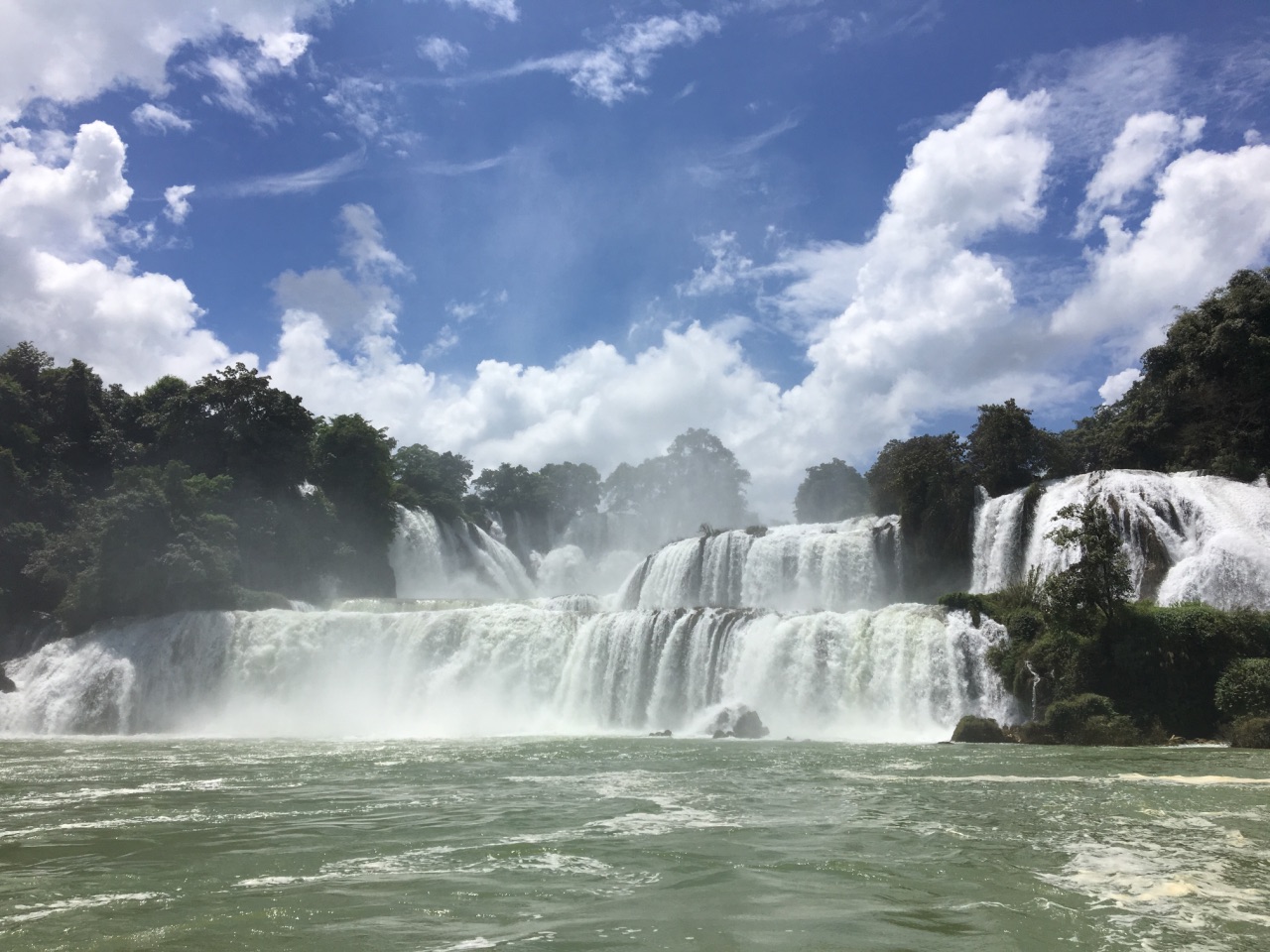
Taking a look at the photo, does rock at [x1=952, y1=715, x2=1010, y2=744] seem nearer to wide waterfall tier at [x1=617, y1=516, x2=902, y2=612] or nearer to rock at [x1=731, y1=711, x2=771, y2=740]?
rock at [x1=731, y1=711, x2=771, y2=740]

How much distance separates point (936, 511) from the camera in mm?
32625

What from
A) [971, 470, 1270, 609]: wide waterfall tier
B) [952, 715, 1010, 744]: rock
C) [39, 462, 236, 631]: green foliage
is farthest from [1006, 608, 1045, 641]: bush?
[39, 462, 236, 631]: green foliage

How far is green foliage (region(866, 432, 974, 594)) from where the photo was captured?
32219 mm

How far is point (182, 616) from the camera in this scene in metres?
31.8

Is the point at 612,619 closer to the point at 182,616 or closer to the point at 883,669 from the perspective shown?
the point at 883,669

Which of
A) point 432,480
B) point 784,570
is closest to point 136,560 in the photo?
point 784,570

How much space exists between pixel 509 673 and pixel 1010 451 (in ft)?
67.8

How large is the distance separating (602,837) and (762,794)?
3.42 metres

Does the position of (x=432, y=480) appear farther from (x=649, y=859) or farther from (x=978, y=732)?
(x=649, y=859)

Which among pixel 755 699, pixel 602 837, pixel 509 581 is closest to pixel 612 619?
pixel 755 699

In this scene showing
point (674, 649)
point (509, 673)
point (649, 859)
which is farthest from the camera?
point (509, 673)

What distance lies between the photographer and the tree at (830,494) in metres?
58.5

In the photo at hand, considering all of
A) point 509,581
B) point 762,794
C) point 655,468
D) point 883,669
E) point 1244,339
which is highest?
point 655,468

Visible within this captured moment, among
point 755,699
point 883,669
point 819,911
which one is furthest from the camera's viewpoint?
point 755,699
